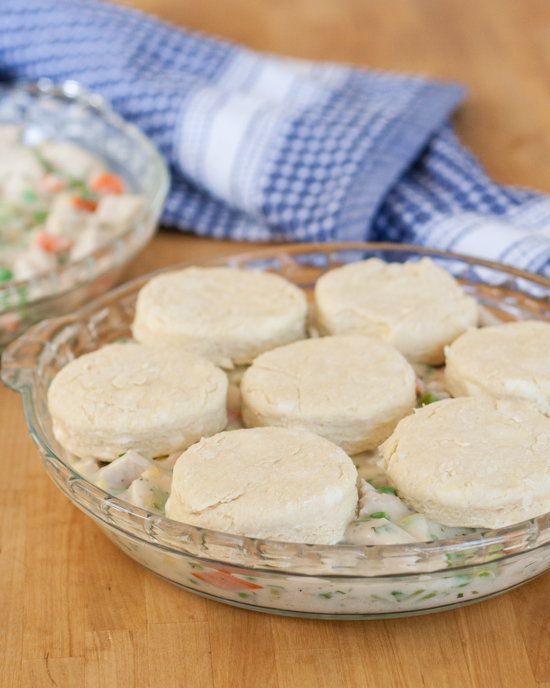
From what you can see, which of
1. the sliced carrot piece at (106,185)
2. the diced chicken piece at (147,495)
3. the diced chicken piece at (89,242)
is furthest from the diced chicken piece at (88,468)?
the sliced carrot piece at (106,185)

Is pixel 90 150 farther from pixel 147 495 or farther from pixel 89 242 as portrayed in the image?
pixel 147 495

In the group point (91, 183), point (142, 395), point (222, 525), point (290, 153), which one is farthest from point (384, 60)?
point (222, 525)

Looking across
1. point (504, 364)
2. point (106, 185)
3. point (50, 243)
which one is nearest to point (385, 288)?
point (504, 364)

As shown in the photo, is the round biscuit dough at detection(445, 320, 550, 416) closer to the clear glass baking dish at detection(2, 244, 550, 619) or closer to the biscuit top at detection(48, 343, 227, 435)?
the clear glass baking dish at detection(2, 244, 550, 619)

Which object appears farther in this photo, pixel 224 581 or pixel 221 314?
pixel 221 314

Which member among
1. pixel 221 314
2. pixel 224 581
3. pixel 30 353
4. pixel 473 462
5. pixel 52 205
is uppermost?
pixel 473 462

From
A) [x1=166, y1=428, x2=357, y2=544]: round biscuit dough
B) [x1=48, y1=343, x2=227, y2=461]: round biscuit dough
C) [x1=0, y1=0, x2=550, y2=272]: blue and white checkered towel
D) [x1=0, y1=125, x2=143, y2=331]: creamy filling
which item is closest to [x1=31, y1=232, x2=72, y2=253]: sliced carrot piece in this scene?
[x1=0, y1=125, x2=143, y2=331]: creamy filling

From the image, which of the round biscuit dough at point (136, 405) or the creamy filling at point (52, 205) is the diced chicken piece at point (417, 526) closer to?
the round biscuit dough at point (136, 405)
